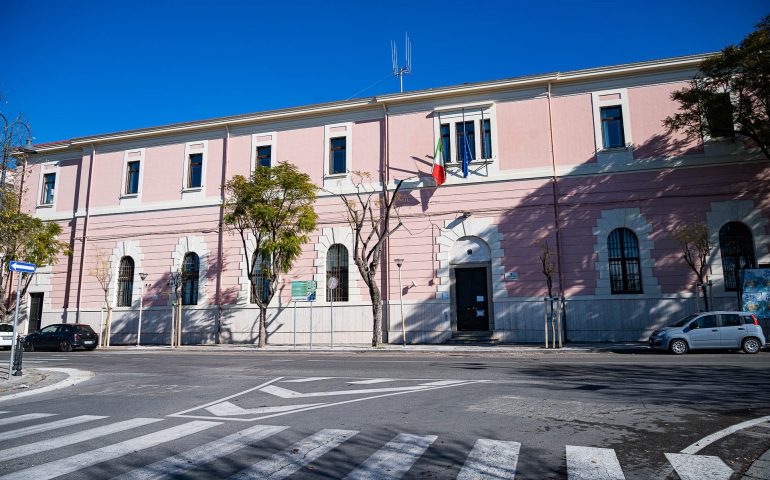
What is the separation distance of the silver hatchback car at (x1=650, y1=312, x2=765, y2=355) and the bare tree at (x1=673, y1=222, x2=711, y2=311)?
2549 mm

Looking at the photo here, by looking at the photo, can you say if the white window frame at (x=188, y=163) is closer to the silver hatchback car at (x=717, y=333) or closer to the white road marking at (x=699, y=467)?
the silver hatchback car at (x=717, y=333)

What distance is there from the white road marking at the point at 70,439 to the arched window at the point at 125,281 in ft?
74.5

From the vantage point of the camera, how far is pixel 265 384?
10688 mm

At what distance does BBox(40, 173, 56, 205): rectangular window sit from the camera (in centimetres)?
3030

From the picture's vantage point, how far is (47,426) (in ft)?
22.8

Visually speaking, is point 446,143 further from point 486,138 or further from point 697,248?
point 697,248

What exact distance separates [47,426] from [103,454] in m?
2.35

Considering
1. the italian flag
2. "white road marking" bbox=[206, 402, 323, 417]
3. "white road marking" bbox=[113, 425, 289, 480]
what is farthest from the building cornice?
"white road marking" bbox=[113, 425, 289, 480]

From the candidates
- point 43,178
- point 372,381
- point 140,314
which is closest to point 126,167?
point 43,178

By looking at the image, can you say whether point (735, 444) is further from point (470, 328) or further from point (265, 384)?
point (470, 328)

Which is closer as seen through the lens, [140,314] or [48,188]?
[140,314]

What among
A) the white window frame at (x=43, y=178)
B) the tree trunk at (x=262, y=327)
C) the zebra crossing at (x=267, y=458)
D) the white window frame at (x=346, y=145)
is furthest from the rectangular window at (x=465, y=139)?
the white window frame at (x=43, y=178)

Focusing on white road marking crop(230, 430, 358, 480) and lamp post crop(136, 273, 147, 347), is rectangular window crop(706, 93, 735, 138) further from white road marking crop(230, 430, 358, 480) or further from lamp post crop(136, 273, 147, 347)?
lamp post crop(136, 273, 147, 347)

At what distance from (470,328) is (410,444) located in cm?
1708
